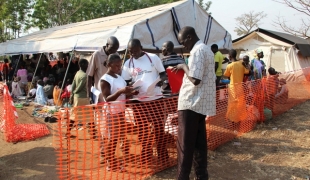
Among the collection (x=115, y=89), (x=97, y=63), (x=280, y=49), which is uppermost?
(x=280, y=49)

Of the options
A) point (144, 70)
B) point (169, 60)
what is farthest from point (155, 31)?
point (144, 70)

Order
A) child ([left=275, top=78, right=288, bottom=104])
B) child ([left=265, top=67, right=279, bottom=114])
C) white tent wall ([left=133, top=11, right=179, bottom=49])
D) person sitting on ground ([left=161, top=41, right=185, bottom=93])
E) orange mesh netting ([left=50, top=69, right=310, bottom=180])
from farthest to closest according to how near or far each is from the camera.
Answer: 1. child ([left=275, top=78, right=288, bottom=104])
2. white tent wall ([left=133, top=11, right=179, bottom=49])
3. child ([left=265, top=67, right=279, bottom=114])
4. person sitting on ground ([left=161, top=41, right=185, bottom=93])
5. orange mesh netting ([left=50, top=69, right=310, bottom=180])

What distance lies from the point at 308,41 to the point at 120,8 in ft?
62.8

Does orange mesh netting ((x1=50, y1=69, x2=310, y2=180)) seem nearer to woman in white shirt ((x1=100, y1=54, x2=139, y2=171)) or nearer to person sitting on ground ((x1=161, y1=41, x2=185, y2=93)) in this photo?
woman in white shirt ((x1=100, y1=54, x2=139, y2=171))

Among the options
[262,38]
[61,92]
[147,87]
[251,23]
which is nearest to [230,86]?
[147,87]

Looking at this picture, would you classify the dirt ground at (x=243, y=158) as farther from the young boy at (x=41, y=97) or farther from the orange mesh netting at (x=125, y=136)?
the young boy at (x=41, y=97)

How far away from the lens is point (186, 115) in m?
2.81

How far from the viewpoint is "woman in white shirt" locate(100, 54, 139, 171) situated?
3.21 meters

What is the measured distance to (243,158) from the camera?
4133 millimetres

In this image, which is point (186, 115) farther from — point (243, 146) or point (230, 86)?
point (230, 86)

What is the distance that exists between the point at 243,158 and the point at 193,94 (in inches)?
78.4

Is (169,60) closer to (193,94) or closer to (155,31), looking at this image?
(193,94)

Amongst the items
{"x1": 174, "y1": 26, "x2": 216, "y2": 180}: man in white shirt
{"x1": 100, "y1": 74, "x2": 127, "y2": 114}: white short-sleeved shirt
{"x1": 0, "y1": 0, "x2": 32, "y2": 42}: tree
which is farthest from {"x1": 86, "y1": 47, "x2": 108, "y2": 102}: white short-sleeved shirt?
{"x1": 0, "y1": 0, "x2": 32, "y2": 42}: tree

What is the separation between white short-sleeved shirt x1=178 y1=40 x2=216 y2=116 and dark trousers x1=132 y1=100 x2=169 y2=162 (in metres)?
0.75
